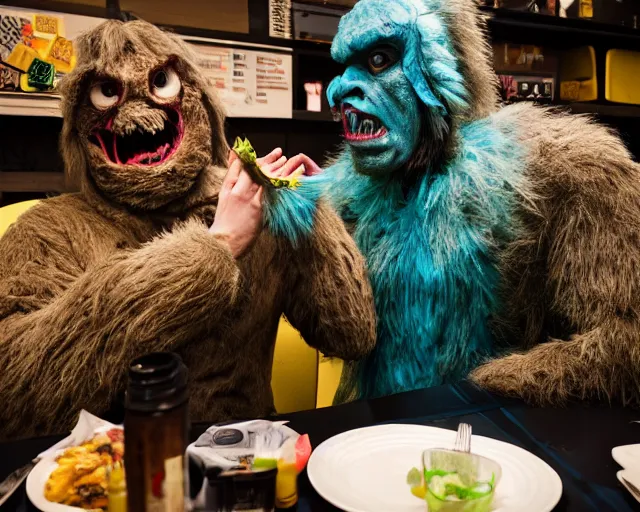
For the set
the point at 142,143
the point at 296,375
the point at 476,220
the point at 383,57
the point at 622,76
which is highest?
the point at 622,76

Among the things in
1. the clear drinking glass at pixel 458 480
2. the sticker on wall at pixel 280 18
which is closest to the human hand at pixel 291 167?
the clear drinking glass at pixel 458 480

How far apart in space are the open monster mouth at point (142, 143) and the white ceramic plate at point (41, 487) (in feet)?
1.59

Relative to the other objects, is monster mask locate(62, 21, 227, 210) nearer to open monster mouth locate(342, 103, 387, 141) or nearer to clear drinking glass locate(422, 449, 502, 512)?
open monster mouth locate(342, 103, 387, 141)

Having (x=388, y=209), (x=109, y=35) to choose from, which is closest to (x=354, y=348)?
(x=388, y=209)

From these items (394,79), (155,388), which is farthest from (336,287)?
(155,388)

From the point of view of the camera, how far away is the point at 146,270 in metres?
0.84

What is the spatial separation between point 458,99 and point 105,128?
0.58m

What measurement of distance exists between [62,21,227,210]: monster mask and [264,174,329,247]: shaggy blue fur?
0.47ft

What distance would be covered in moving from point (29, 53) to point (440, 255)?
1118 mm

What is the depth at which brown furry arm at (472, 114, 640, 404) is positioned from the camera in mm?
946

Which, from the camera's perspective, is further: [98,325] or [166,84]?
[166,84]

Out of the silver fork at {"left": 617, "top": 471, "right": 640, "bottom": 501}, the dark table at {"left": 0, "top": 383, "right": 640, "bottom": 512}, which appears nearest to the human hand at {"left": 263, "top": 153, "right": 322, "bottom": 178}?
the dark table at {"left": 0, "top": 383, "right": 640, "bottom": 512}

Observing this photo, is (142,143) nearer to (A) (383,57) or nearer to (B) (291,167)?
(B) (291,167)

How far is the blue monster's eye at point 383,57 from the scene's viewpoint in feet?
3.22
